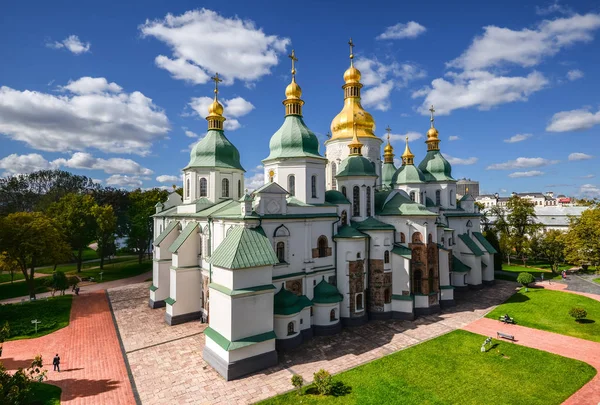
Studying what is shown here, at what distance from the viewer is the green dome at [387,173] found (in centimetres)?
3262

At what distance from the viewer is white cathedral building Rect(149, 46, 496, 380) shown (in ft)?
53.2

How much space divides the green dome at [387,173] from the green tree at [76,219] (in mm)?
37424

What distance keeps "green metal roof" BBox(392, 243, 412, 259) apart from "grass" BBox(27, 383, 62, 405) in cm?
2124

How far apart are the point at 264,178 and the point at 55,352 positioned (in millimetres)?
17284

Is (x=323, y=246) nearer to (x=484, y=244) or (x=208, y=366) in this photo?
(x=208, y=366)

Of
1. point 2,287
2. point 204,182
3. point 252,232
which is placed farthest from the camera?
point 2,287

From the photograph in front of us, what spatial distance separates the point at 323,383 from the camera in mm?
13562

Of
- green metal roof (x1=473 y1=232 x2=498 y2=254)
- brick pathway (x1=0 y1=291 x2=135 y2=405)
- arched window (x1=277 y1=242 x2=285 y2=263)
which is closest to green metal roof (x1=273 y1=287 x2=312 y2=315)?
arched window (x1=277 y1=242 x2=285 y2=263)

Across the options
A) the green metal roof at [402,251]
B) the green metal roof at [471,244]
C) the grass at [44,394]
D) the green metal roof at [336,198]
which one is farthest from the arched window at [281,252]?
the green metal roof at [471,244]

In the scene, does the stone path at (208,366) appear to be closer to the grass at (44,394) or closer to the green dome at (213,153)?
the grass at (44,394)

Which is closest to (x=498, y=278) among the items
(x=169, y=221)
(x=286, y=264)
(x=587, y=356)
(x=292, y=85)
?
(x=587, y=356)

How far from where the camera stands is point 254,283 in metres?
16.3

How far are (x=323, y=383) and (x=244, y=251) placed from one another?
7508mm

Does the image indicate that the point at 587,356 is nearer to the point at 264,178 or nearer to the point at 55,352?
the point at 264,178
